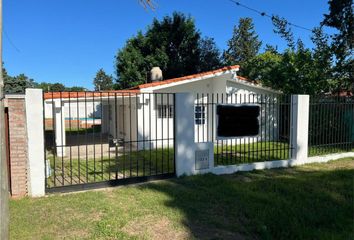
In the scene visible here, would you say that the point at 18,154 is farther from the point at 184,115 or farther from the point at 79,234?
the point at 184,115

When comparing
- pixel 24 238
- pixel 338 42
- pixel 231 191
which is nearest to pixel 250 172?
pixel 231 191

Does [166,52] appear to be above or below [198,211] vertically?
above

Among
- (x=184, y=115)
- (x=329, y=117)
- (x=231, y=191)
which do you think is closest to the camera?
(x=231, y=191)

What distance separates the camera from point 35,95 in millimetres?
6457

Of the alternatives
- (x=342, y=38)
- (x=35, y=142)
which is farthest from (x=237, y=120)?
(x=342, y=38)

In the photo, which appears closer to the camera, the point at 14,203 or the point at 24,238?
the point at 24,238

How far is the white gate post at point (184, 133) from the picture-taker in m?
8.04

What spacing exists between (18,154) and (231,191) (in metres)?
4.53

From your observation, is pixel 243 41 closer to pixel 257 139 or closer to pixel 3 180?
pixel 257 139

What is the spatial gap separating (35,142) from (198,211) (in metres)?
3.61

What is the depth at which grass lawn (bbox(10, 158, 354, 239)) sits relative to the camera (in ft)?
16.0

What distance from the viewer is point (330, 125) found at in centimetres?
1131

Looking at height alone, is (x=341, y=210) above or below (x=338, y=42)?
below

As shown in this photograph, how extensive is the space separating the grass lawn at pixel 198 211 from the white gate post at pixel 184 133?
0.42 m
